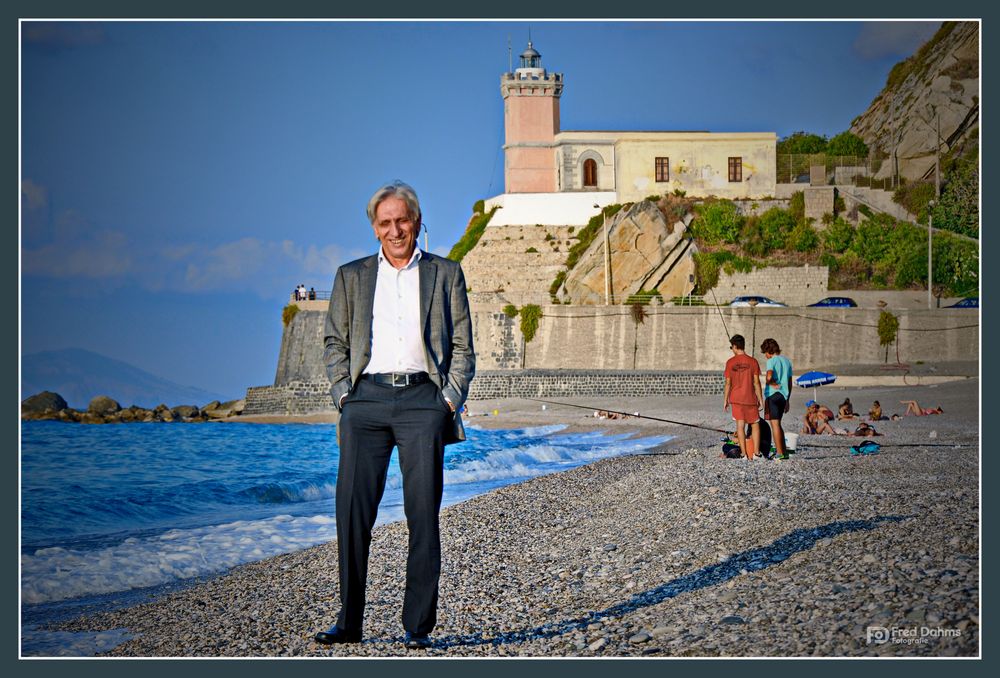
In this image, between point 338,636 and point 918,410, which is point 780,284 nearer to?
point 918,410

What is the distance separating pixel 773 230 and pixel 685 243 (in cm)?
245

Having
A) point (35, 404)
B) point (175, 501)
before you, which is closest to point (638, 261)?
point (175, 501)

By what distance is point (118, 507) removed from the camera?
33.7 feet

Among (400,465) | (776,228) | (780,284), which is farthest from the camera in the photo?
(776,228)

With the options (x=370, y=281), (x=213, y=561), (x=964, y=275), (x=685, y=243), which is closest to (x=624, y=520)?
(x=213, y=561)

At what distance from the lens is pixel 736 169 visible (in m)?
33.3

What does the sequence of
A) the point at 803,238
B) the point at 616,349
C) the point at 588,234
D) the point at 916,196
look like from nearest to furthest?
the point at 916,196 → the point at 616,349 → the point at 803,238 → the point at 588,234

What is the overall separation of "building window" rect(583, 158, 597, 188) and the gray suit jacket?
3148 centimetres

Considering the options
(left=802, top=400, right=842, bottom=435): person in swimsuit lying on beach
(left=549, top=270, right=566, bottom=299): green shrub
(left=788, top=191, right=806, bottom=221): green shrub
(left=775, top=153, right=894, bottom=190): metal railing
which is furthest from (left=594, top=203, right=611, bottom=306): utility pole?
(left=802, top=400, right=842, bottom=435): person in swimsuit lying on beach

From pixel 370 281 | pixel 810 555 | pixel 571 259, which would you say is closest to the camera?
pixel 370 281

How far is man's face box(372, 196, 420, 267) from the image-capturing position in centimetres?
384

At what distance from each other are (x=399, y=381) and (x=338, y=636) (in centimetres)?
95

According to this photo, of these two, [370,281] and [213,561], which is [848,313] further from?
[370,281]

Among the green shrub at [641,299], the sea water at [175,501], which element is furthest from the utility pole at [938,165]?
the green shrub at [641,299]
